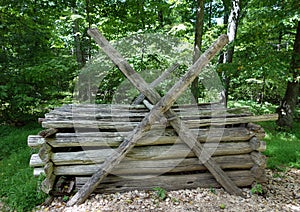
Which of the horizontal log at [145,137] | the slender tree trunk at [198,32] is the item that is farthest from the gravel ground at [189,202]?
the slender tree trunk at [198,32]

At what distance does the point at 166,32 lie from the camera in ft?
22.2

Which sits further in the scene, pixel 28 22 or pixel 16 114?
pixel 16 114

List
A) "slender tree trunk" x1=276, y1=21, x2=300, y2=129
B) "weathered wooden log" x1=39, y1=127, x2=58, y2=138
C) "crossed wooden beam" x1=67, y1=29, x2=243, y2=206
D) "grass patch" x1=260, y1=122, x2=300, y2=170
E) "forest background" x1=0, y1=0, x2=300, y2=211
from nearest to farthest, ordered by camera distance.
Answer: "weathered wooden log" x1=39, y1=127, x2=58, y2=138 → "crossed wooden beam" x1=67, y1=29, x2=243, y2=206 → "grass patch" x1=260, y1=122, x2=300, y2=170 → "forest background" x1=0, y1=0, x2=300, y2=211 → "slender tree trunk" x1=276, y1=21, x2=300, y2=129

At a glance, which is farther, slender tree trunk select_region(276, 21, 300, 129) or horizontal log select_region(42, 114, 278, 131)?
slender tree trunk select_region(276, 21, 300, 129)

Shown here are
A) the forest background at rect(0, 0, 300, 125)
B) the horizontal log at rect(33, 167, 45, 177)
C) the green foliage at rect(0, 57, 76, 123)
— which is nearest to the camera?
the horizontal log at rect(33, 167, 45, 177)

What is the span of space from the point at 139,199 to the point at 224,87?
572cm

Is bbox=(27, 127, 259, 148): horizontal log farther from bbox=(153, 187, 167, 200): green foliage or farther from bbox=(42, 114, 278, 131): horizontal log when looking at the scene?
bbox=(153, 187, 167, 200): green foliage

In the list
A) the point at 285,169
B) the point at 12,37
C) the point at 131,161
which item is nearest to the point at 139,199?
the point at 131,161

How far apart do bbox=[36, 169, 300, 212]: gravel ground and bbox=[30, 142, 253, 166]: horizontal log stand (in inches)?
22.0

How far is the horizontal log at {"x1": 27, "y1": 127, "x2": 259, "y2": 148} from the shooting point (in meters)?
3.00

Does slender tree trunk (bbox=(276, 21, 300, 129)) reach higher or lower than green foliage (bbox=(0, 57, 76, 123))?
lower

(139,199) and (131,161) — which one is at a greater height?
(131,161)

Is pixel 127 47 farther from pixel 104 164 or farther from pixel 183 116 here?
pixel 104 164

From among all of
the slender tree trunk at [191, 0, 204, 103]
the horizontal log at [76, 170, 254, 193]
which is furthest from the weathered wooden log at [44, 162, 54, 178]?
the slender tree trunk at [191, 0, 204, 103]
